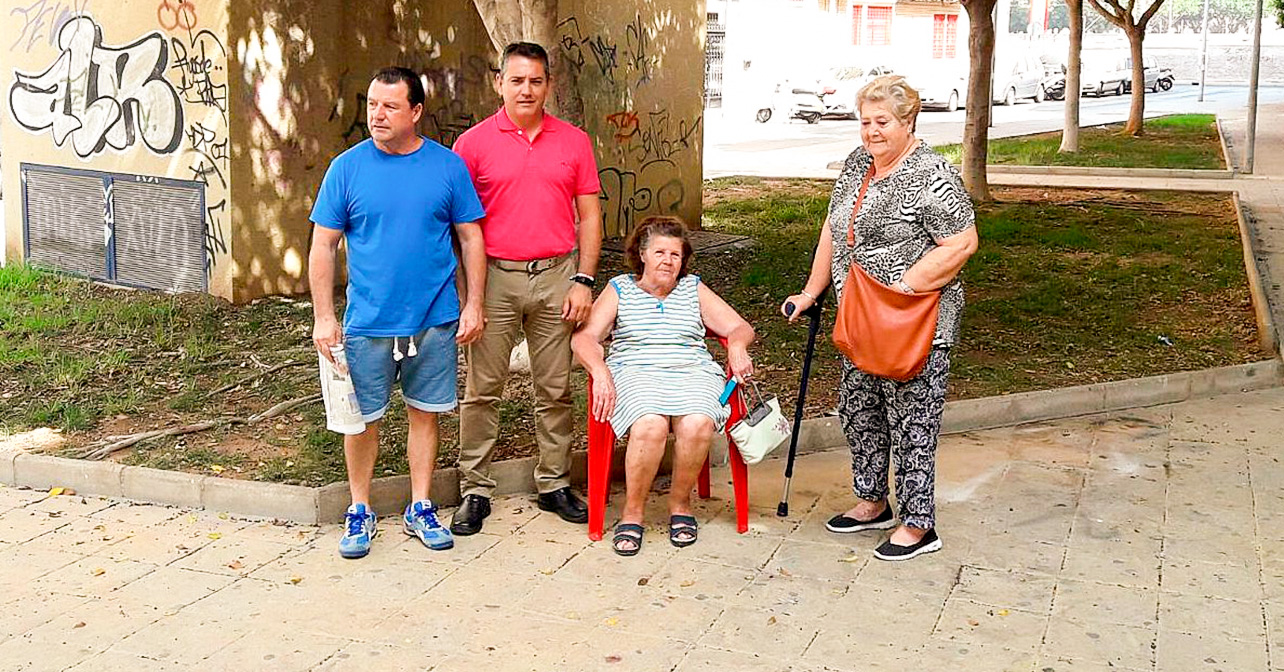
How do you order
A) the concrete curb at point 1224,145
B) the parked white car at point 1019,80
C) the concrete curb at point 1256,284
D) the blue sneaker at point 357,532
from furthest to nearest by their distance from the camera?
the parked white car at point 1019,80 < the concrete curb at point 1224,145 < the concrete curb at point 1256,284 < the blue sneaker at point 357,532

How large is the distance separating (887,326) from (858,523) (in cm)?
93

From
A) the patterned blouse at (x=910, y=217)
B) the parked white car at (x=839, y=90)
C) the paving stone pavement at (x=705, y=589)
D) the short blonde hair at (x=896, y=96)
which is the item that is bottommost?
the paving stone pavement at (x=705, y=589)

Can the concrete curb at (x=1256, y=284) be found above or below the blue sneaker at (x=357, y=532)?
above

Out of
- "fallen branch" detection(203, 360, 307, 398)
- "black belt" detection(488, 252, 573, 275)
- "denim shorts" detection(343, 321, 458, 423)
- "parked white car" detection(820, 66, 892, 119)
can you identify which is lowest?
"fallen branch" detection(203, 360, 307, 398)

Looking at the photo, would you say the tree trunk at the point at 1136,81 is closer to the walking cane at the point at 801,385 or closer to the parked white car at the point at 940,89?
the parked white car at the point at 940,89

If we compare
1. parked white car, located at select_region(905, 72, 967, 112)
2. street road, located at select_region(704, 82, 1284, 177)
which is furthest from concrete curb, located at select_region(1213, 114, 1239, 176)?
parked white car, located at select_region(905, 72, 967, 112)

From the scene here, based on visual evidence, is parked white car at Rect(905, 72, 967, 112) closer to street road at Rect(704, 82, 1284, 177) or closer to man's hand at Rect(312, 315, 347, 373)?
street road at Rect(704, 82, 1284, 177)

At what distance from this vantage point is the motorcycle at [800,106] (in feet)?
111

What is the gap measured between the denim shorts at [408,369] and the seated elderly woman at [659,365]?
20.6 inches

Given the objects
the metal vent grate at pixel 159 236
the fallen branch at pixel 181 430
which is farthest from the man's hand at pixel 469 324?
the metal vent grate at pixel 159 236

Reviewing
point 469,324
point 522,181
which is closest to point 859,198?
point 522,181

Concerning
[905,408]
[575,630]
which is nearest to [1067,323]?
[905,408]

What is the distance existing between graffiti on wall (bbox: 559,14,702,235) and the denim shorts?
24.9 ft

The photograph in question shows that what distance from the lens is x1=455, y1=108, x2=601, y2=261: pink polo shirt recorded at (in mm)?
5438
